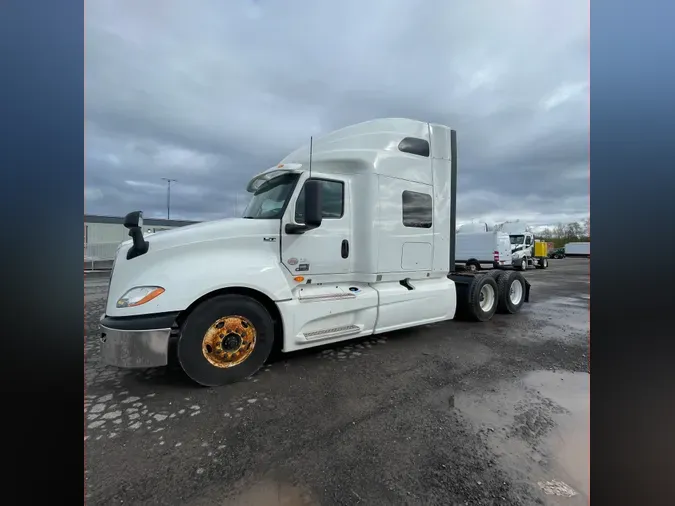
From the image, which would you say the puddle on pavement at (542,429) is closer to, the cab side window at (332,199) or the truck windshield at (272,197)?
the cab side window at (332,199)

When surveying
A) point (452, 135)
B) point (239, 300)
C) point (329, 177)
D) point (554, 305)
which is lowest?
point (554, 305)

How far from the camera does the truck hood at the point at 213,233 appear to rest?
3.23 metres

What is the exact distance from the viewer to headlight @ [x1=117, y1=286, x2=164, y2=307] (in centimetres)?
287

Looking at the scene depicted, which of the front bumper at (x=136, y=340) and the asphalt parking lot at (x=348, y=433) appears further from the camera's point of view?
the front bumper at (x=136, y=340)

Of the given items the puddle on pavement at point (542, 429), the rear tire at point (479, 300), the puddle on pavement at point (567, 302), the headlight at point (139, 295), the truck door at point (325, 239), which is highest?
the truck door at point (325, 239)

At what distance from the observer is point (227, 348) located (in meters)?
3.17

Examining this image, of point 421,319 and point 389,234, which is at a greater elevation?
point 389,234

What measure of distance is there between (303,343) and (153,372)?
1.89 metres

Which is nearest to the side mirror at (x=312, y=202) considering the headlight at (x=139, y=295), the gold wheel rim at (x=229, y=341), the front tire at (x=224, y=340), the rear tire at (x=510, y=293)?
the front tire at (x=224, y=340)

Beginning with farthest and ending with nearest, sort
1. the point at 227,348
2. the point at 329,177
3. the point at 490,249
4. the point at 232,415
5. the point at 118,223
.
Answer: the point at 118,223 → the point at 490,249 → the point at 329,177 → the point at 227,348 → the point at 232,415

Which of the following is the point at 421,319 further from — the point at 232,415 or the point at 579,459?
the point at 232,415

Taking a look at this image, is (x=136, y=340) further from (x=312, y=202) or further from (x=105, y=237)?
(x=105, y=237)

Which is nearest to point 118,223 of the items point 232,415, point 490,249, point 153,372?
point 153,372

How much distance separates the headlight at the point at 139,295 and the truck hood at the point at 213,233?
1.58 feet
